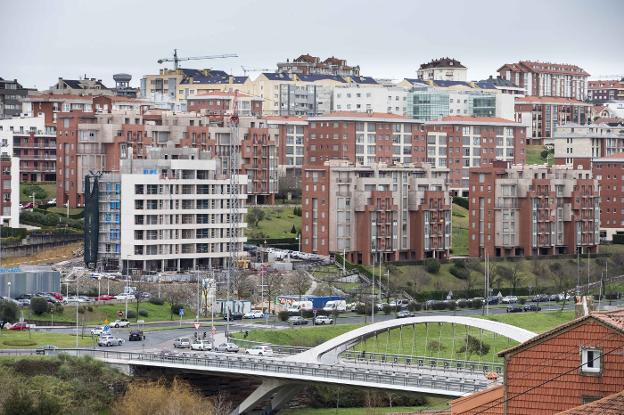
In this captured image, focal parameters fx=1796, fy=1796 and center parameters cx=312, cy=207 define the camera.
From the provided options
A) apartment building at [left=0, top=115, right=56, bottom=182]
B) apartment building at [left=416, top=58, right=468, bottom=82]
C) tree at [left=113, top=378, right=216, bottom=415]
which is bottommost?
tree at [left=113, top=378, right=216, bottom=415]

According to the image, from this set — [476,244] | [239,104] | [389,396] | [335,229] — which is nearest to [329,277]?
[335,229]

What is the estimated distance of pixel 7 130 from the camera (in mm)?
108500

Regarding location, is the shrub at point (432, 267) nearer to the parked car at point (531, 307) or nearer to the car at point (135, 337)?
the parked car at point (531, 307)

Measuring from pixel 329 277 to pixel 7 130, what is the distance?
31299 mm

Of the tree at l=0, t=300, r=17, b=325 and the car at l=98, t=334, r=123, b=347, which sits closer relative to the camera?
the car at l=98, t=334, r=123, b=347

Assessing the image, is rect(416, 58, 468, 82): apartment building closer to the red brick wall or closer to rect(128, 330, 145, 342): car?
rect(128, 330, 145, 342): car

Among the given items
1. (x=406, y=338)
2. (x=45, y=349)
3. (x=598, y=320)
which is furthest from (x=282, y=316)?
(x=598, y=320)

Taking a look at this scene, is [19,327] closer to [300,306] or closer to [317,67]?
[300,306]

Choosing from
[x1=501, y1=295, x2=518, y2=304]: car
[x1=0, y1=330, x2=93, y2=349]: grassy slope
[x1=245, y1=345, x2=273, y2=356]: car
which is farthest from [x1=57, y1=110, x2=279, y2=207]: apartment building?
[x1=245, y1=345, x2=273, y2=356]: car

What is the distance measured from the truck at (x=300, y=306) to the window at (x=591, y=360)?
4835 centimetres

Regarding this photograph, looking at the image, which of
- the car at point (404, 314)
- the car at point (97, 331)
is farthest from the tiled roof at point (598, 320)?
the car at point (404, 314)

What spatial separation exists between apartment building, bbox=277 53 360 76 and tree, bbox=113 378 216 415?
3653 inches

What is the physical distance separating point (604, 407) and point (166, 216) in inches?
2365

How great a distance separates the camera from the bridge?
50.3 meters
